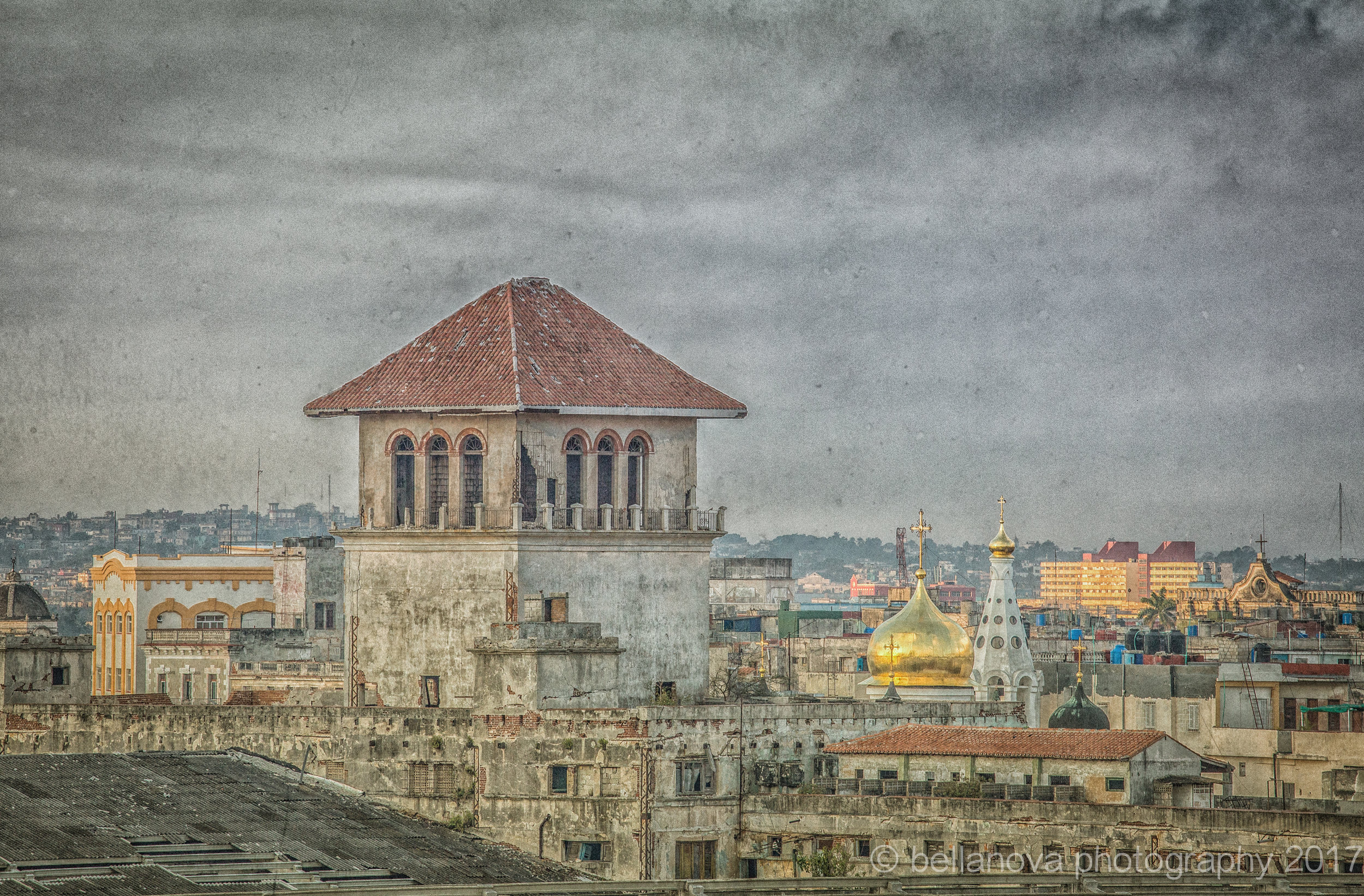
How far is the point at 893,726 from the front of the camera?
78188 millimetres

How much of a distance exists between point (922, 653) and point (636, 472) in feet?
82.8

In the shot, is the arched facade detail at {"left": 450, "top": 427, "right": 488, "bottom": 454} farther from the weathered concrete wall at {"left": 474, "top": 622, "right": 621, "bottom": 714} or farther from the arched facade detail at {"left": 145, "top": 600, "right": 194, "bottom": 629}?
the arched facade detail at {"left": 145, "top": 600, "right": 194, "bottom": 629}

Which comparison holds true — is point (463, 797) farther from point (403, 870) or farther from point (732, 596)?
point (732, 596)

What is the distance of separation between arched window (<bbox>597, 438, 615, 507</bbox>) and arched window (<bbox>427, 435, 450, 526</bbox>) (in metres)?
4.54

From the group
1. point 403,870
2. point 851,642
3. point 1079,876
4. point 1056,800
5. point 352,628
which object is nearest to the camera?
point 1079,876

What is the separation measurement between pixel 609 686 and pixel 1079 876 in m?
24.5

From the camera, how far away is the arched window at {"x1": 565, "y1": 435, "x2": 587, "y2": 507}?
7569 centimetres

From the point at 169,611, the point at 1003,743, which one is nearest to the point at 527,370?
the point at 1003,743

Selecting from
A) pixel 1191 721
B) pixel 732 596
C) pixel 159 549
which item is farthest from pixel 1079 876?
pixel 732 596

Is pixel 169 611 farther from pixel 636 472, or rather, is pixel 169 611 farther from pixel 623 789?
pixel 623 789

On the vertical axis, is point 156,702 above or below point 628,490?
below

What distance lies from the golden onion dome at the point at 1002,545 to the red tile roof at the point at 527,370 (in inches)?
1373

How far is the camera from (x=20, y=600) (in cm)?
16475

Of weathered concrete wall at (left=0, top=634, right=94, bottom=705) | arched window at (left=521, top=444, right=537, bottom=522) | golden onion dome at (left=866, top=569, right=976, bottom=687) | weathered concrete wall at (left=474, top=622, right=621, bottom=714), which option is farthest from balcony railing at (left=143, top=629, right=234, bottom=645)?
weathered concrete wall at (left=474, top=622, right=621, bottom=714)
